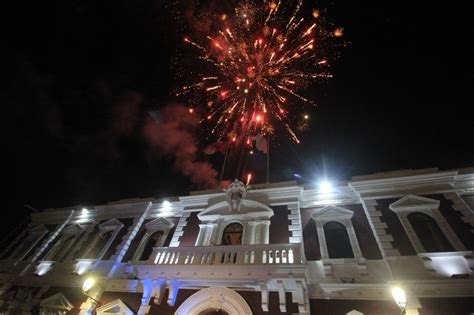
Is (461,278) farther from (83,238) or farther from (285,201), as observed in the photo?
(83,238)

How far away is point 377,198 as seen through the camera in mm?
11594

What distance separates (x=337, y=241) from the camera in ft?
35.4

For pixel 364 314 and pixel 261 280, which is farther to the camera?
pixel 261 280

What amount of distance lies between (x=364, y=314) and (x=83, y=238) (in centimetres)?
1608

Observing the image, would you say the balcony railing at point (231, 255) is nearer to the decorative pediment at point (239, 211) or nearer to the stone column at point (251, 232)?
the stone column at point (251, 232)

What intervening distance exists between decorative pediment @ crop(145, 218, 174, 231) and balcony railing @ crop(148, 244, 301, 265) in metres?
2.95

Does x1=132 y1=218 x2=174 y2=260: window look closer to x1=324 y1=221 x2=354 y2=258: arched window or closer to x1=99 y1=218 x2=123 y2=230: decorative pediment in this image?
x1=99 y1=218 x2=123 y2=230: decorative pediment

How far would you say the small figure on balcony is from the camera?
41.9ft

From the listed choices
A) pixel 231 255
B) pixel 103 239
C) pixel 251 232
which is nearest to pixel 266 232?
pixel 251 232

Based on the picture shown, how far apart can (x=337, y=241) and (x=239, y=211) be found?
485 centimetres

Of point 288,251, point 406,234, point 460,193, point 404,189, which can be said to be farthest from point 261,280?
point 460,193

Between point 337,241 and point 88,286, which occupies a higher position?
point 337,241

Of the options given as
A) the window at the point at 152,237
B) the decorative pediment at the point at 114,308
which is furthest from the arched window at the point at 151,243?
the decorative pediment at the point at 114,308

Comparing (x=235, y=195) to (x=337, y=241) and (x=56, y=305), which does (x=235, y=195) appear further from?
(x=56, y=305)
